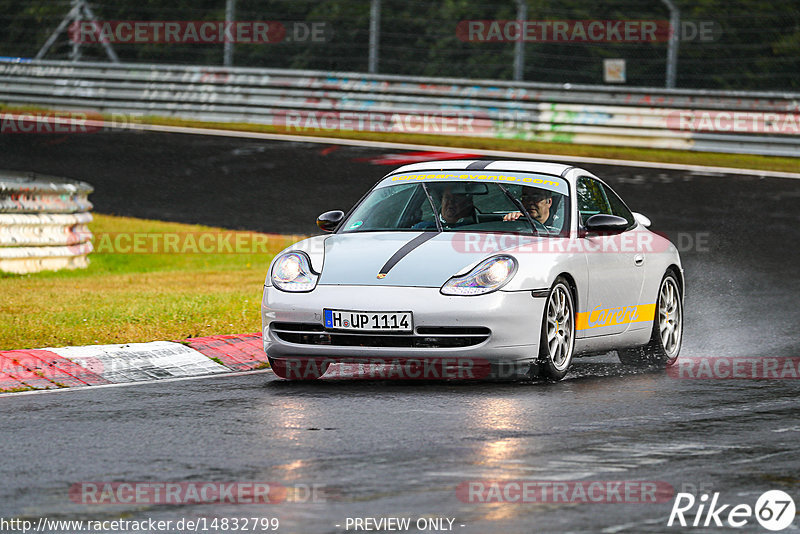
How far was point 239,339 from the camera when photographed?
34.4 feet

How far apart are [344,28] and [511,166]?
17.7 metres

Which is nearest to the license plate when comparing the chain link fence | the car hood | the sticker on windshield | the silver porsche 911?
the silver porsche 911

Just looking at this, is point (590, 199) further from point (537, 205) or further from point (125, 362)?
point (125, 362)

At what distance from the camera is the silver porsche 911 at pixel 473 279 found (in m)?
8.62

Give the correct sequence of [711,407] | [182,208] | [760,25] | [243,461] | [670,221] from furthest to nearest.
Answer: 1. [760,25]
2. [182,208]
3. [670,221]
4. [711,407]
5. [243,461]

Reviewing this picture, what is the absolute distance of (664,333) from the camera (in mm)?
10609

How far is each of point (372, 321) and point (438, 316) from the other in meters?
0.39

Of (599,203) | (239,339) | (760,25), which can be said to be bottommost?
(239,339)

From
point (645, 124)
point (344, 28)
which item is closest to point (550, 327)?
point (645, 124)

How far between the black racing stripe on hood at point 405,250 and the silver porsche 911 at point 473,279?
0.01m

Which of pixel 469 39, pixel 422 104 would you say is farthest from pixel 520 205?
pixel 469 39

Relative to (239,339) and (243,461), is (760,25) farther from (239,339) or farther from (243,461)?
(243,461)

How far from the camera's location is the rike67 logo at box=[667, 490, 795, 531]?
17.0ft

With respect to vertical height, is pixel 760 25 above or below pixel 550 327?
above
